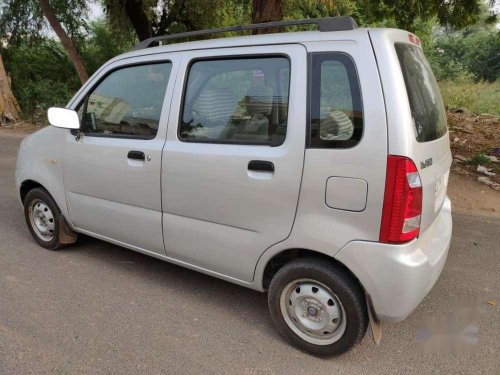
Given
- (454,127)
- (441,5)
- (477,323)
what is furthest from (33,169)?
(454,127)

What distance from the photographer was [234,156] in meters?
2.68

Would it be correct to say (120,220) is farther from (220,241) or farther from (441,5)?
(441,5)

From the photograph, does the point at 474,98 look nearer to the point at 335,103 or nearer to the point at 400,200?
the point at 335,103

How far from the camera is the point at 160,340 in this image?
279 centimetres

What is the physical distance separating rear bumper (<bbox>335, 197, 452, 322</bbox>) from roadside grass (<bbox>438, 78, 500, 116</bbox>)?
1405 centimetres

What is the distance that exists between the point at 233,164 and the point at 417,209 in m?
1.08

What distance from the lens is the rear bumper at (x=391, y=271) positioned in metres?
2.30

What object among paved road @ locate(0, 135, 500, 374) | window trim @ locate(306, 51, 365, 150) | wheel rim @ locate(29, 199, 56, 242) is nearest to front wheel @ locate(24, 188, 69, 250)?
wheel rim @ locate(29, 199, 56, 242)

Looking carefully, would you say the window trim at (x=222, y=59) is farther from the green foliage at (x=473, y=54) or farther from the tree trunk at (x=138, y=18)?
the green foliage at (x=473, y=54)

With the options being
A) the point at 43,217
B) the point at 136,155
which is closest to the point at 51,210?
the point at 43,217

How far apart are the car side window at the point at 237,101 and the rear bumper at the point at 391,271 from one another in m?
0.77

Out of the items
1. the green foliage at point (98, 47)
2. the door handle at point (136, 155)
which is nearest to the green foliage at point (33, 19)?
the green foliage at point (98, 47)

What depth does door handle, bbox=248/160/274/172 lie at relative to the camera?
254cm

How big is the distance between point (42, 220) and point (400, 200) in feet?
10.6
